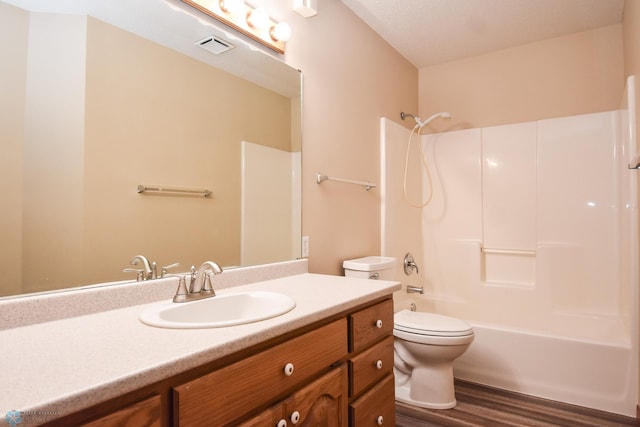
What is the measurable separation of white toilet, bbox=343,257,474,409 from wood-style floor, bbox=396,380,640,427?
0.26 ft

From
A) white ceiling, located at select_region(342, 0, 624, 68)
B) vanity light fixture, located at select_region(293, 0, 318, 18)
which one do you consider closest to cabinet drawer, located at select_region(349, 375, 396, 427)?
vanity light fixture, located at select_region(293, 0, 318, 18)

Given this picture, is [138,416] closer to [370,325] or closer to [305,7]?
[370,325]

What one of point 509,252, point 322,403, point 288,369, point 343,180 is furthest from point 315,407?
point 509,252

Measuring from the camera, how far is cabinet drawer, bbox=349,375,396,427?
1.25 meters

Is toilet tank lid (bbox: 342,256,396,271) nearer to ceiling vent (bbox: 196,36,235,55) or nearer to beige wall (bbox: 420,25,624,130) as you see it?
ceiling vent (bbox: 196,36,235,55)

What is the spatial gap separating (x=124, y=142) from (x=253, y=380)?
2.72ft

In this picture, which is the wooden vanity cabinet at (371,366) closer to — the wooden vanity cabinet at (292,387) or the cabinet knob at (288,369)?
the wooden vanity cabinet at (292,387)

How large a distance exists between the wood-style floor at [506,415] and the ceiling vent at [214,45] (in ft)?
6.66

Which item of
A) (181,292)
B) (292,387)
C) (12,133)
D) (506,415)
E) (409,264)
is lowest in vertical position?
(506,415)

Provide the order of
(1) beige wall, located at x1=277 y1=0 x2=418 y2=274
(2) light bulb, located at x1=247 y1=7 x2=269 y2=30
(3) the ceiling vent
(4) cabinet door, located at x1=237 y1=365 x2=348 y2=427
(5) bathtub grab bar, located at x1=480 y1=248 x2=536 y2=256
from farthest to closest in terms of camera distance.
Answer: (5) bathtub grab bar, located at x1=480 y1=248 x2=536 y2=256 < (1) beige wall, located at x1=277 y1=0 x2=418 y2=274 < (2) light bulb, located at x1=247 y1=7 x2=269 y2=30 < (3) the ceiling vent < (4) cabinet door, located at x1=237 y1=365 x2=348 y2=427

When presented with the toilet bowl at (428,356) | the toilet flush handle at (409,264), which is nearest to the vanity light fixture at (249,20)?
the toilet bowl at (428,356)

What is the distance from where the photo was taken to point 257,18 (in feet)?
5.18

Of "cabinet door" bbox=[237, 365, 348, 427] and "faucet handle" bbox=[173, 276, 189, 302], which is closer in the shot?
"cabinet door" bbox=[237, 365, 348, 427]

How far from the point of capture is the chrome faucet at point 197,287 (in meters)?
1.19
